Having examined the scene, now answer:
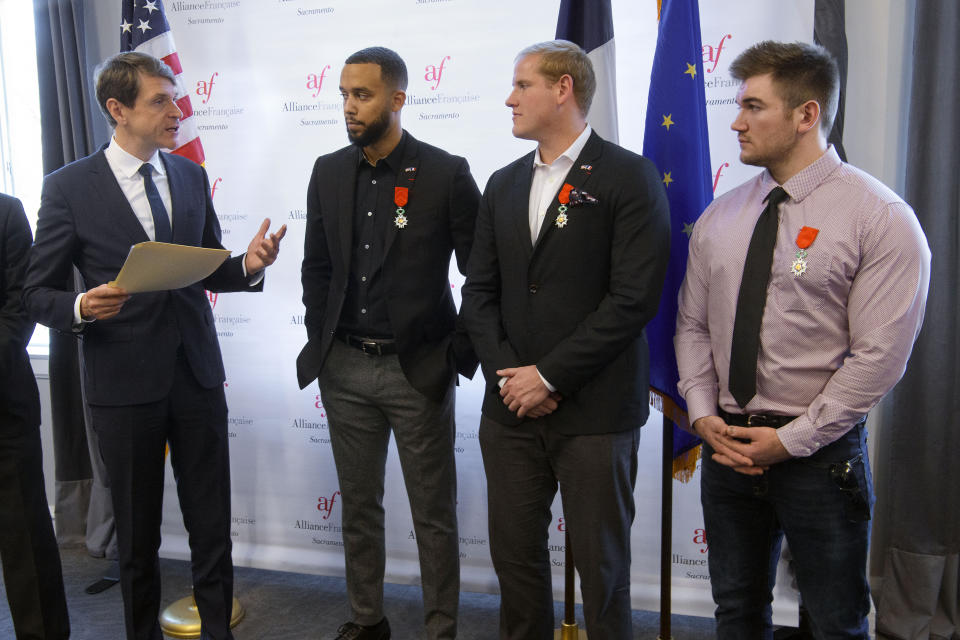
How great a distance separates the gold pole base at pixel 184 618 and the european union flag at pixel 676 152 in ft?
5.95

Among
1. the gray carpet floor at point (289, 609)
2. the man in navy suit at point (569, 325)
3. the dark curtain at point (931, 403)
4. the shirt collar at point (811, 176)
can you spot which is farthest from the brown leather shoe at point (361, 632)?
the shirt collar at point (811, 176)

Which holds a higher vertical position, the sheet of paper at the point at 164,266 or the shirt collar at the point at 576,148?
the shirt collar at the point at 576,148

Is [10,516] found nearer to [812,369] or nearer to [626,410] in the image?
[626,410]

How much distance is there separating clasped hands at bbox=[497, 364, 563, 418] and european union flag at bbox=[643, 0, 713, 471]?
46cm

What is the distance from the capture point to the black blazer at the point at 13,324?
7.88ft

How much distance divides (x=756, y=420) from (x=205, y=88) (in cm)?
271

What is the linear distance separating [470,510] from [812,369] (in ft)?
5.92

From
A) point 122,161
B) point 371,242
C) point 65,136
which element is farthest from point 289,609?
point 65,136

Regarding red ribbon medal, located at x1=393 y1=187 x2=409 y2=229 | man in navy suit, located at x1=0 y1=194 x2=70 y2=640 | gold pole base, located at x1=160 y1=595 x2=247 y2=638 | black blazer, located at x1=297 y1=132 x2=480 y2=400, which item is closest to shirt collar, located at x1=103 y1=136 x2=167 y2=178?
man in navy suit, located at x1=0 y1=194 x2=70 y2=640

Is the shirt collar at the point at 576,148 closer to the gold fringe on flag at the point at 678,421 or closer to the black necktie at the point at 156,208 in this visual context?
the gold fringe on flag at the point at 678,421

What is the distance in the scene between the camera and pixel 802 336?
6.02ft

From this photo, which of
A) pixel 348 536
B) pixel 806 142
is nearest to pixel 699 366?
pixel 806 142

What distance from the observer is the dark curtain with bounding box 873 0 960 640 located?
2.62m

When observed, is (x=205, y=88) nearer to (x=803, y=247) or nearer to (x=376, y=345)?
(x=376, y=345)
